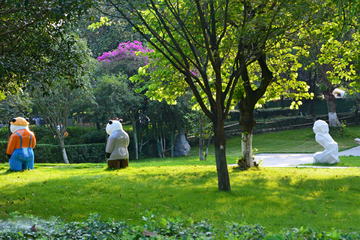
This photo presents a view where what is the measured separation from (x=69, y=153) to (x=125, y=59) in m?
6.68

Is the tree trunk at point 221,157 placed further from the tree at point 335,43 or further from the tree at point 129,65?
the tree at point 129,65

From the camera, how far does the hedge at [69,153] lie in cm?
1716

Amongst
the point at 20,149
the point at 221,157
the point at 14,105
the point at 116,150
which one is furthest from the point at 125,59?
the point at 221,157

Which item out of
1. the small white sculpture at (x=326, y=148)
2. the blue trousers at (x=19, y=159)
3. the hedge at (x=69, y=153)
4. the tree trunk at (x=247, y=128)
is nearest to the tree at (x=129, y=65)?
the hedge at (x=69, y=153)

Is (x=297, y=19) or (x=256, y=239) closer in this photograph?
(x=256, y=239)

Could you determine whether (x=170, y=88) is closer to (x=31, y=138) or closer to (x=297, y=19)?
(x=297, y=19)

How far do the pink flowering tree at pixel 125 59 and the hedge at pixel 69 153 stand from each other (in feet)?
16.4

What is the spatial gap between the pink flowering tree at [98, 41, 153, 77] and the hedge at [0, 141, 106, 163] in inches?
197

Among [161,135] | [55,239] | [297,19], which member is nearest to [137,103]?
[161,135]

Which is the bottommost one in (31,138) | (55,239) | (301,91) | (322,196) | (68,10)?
(322,196)

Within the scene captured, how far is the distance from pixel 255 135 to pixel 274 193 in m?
20.4

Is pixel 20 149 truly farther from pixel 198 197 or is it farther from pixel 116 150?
pixel 198 197

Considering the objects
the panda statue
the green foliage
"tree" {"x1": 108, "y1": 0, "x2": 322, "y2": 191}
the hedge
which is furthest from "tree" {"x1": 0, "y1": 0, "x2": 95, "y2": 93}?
the hedge

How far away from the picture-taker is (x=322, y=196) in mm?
7246
